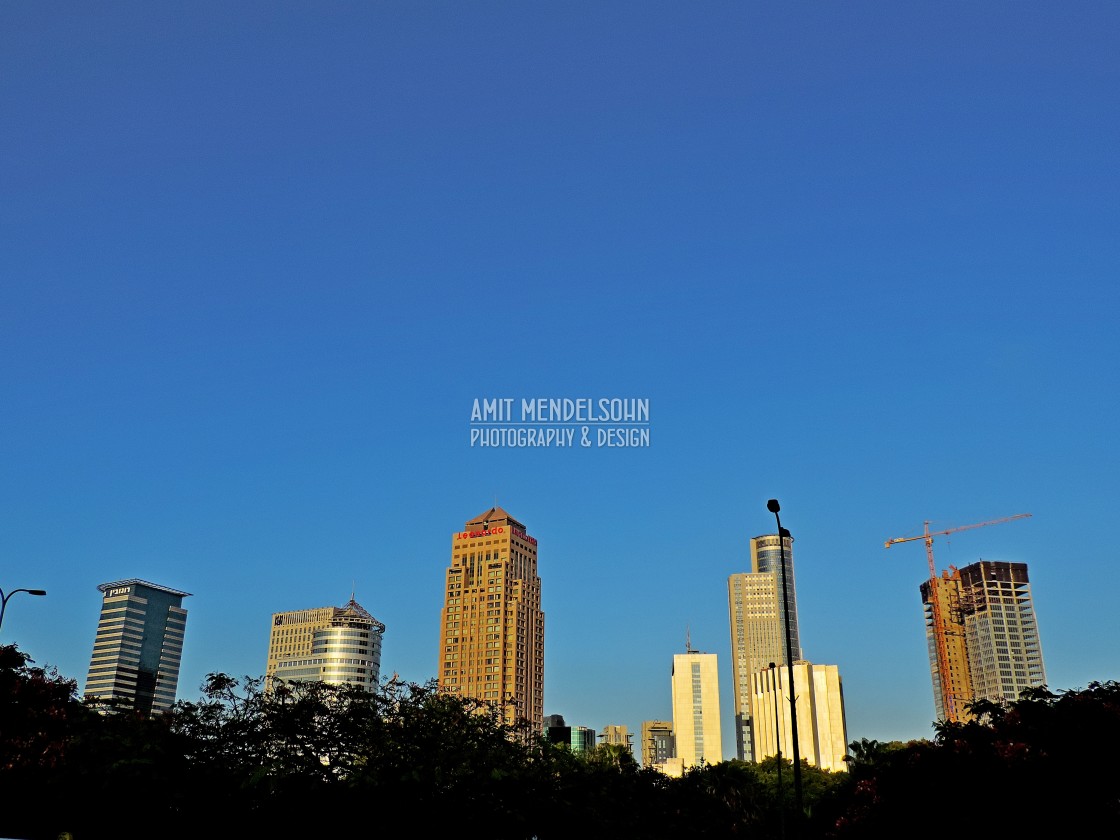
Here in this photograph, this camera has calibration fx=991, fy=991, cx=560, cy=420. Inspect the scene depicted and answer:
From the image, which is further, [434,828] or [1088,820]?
[434,828]

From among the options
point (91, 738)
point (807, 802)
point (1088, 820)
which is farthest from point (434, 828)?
point (807, 802)

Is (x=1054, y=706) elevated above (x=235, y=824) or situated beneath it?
elevated above

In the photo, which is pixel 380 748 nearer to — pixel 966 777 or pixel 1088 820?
pixel 966 777

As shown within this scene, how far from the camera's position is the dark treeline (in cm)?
Result: 3316

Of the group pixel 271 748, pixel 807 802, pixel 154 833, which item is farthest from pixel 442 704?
pixel 807 802

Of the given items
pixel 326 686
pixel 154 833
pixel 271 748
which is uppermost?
pixel 326 686

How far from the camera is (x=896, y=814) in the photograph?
124ft

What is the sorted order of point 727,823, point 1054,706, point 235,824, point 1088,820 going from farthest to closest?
1. point 727,823
2. point 235,824
3. point 1054,706
4. point 1088,820

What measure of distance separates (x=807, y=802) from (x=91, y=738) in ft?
175

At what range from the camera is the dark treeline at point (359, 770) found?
33156 millimetres

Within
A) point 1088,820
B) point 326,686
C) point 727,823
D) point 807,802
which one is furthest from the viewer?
point 807,802

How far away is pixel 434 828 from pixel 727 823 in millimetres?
25861

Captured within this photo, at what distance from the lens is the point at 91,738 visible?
37594 millimetres

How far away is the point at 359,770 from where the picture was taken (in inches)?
1500
